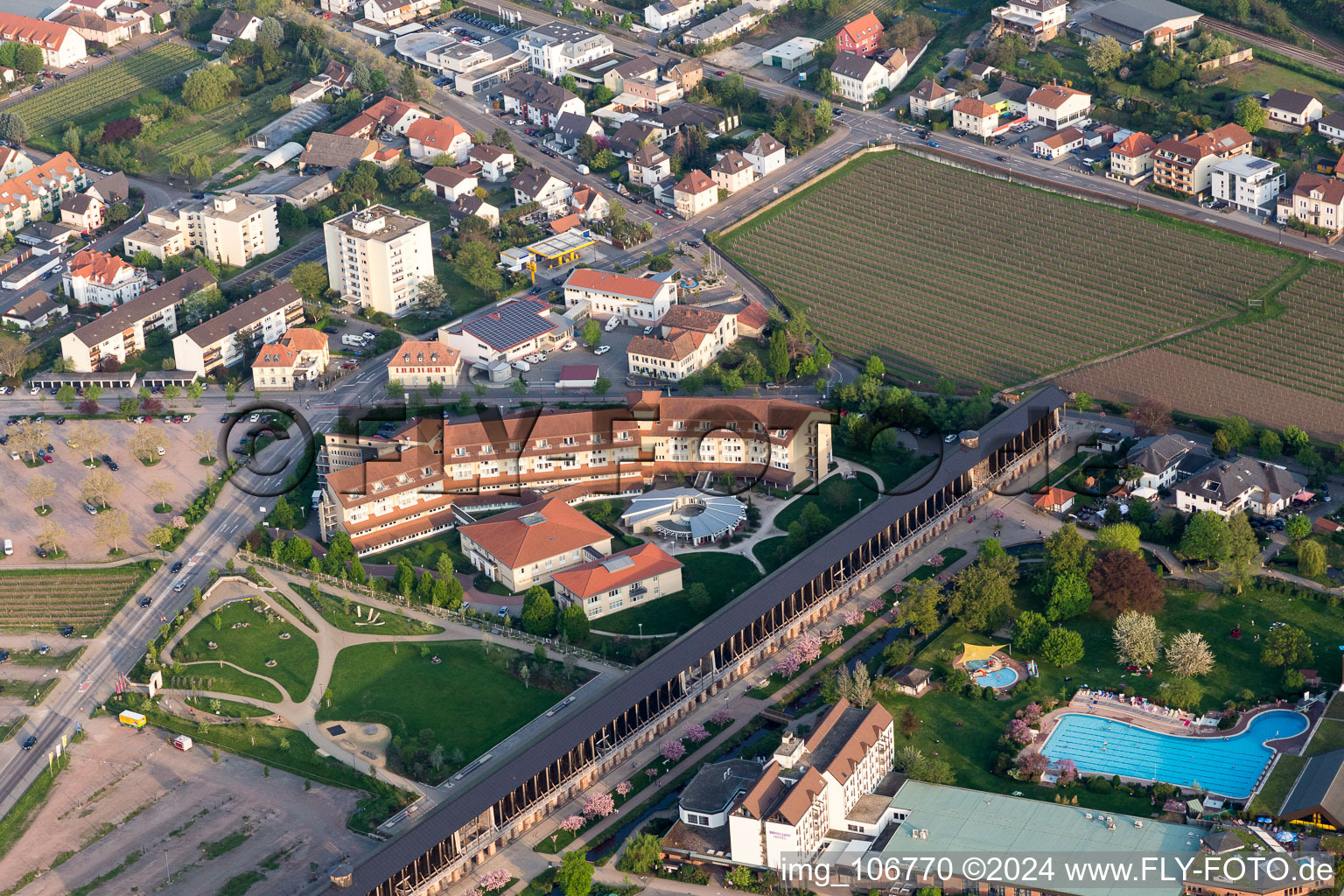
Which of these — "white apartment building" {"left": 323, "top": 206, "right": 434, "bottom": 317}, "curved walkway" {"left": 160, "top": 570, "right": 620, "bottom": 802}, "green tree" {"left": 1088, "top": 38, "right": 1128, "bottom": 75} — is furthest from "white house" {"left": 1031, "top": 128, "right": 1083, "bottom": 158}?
"curved walkway" {"left": 160, "top": 570, "right": 620, "bottom": 802}

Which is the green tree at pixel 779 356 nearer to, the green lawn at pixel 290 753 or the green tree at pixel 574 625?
the green tree at pixel 574 625

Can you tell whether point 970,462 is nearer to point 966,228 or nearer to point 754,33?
point 966,228

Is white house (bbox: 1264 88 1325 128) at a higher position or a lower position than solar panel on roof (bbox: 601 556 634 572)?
higher

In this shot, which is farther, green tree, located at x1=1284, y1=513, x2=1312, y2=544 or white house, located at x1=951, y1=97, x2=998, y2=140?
white house, located at x1=951, y1=97, x2=998, y2=140

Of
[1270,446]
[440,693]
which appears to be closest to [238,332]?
[440,693]

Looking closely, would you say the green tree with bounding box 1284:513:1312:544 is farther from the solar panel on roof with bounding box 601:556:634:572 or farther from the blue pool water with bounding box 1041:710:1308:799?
the solar panel on roof with bounding box 601:556:634:572

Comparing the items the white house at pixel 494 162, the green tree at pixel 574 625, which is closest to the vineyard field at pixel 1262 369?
the green tree at pixel 574 625

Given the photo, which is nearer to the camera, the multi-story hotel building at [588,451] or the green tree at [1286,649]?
the green tree at [1286,649]
